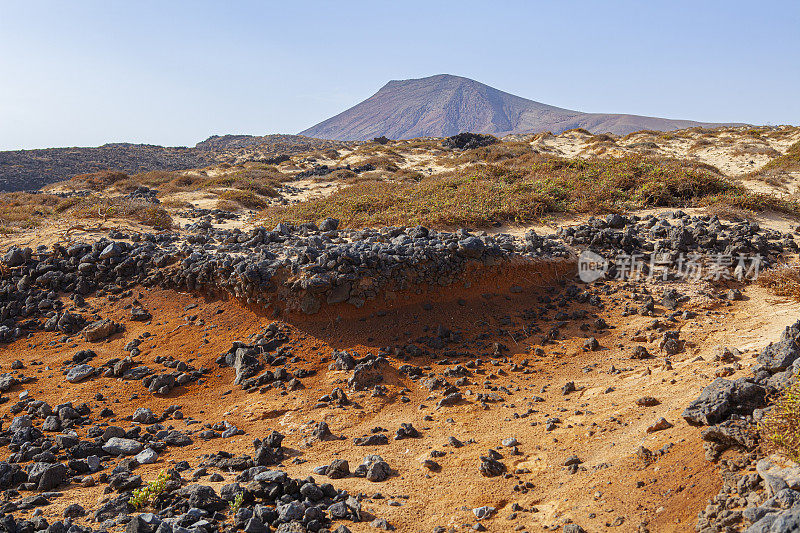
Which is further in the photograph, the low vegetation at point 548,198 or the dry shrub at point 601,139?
the dry shrub at point 601,139

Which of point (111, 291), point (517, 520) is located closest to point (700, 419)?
point (517, 520)

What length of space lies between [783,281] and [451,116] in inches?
5772

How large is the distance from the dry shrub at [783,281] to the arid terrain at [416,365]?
0.18ft

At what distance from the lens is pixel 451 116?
146 metres

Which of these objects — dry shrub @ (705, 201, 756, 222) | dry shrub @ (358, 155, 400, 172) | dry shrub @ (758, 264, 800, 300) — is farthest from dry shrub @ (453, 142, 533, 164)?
dry shrub @ (758, 264, 800, 300)

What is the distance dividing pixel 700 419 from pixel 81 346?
28.0ft

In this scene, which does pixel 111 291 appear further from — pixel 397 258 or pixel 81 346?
pixel 397 258

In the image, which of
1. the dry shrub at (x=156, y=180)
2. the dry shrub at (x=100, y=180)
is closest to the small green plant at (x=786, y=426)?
the dry shrub at (x=156, y=180)

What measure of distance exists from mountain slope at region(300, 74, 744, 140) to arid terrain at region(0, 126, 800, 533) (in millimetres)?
115465

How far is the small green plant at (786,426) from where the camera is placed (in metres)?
3.02

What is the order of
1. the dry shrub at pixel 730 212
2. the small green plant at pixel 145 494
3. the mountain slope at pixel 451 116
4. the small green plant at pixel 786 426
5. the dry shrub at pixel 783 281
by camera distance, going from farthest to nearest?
the mountain slope at pixel 451 116 → the dry shrub at pixel 730 212 → the dry shrub at pixel 783 281 → the small green plant at pixel 145 494 → the small green plant at pixel 786 426

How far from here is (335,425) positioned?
5492 millimetres

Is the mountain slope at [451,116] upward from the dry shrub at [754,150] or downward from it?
upward

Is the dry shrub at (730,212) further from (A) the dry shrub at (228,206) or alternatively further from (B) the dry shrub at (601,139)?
(B) the dry shrub at (601,139)
